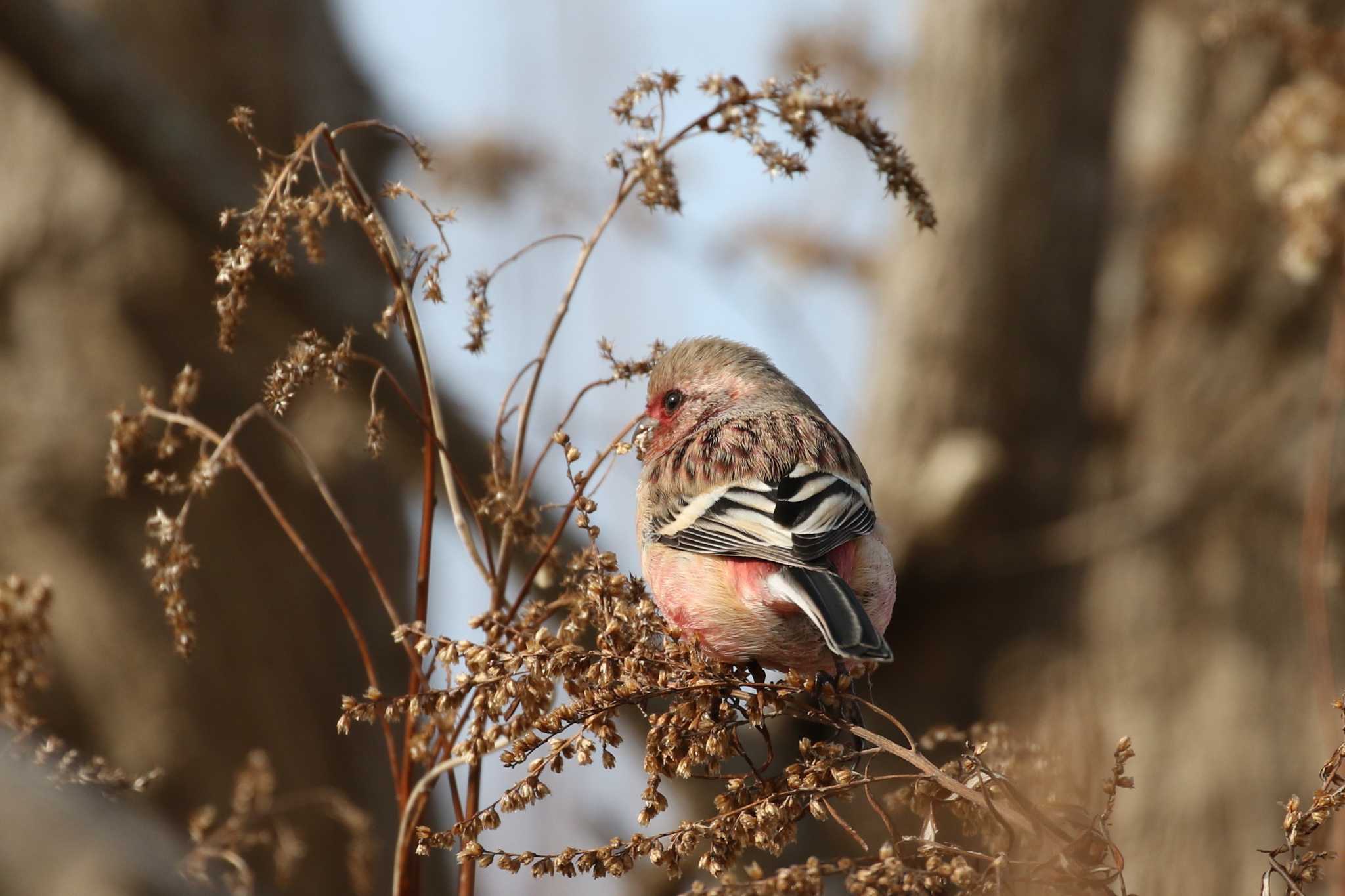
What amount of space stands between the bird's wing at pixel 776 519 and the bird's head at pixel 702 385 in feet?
1.99

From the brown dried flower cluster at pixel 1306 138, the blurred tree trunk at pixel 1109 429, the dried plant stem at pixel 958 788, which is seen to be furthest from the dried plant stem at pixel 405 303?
the blurred tree trunk at pixel 1109 429

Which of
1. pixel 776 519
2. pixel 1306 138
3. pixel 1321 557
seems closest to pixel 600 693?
pixel 776 519

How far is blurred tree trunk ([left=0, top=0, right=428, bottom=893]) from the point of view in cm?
574

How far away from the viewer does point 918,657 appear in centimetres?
796

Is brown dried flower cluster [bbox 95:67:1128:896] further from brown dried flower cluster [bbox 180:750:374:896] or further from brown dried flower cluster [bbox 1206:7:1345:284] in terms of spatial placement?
brown dried flower cluster [bbox 1206:7:1345:284]

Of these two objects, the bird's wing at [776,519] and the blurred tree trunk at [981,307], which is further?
the blurred tree trunk at [981,307]

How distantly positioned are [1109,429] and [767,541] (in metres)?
6.28

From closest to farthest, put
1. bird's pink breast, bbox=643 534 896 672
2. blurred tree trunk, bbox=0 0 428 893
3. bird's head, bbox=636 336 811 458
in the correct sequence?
bird's pink breast, bbox=643 534 896 672, bird's head, bbox=636 336 811 458, blurred tree trunk, bbox=0 0 428 893

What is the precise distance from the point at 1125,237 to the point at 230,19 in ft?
18.9

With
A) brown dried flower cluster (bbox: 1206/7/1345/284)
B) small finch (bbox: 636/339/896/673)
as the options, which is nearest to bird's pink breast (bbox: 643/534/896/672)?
small finch (bbox: 636/339/896/673)

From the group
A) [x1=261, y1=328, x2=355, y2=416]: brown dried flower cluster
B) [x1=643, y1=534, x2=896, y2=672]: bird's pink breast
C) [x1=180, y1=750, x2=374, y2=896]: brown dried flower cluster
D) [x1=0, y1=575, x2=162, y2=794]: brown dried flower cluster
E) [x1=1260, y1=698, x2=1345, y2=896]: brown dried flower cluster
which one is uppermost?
[x1=643, y1=534, x2=896, y2=672]: bird's pink breast

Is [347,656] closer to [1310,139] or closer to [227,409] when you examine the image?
[227,409]

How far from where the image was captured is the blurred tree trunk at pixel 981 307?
7.57m

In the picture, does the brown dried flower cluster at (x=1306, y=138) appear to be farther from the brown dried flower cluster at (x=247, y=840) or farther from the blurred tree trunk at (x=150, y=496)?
the blurred tree trunk at (x=150, y=496)
